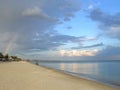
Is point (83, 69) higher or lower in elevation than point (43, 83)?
higher

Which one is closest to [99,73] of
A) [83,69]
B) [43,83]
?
[83,69]

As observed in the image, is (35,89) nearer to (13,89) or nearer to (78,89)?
(13,89)

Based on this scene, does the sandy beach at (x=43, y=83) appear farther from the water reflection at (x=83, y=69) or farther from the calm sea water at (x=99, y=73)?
the water reflection at (x=83, y=69)

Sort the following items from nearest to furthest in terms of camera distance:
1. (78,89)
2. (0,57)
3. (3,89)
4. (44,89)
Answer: (3,89)
(44,89)
(78,89)
(0,57)

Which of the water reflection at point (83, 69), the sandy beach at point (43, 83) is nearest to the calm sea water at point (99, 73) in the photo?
the water reflection at point (83, 69)

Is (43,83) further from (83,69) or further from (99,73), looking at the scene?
(83,69)

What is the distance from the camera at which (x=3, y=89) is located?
13867 millimetres

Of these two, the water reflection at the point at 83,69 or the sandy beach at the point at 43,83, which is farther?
the water reflection at the point at 83,69

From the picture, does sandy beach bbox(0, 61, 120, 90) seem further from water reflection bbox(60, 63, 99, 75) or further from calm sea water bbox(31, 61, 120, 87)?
water reflection bbox(60, 63, 99, 75)

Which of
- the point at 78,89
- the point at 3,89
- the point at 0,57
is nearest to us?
the point at 3,89

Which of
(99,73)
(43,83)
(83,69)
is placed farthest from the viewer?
(83,69)

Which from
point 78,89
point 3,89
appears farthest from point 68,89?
point 3,89

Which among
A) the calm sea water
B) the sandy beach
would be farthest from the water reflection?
the sandy beach

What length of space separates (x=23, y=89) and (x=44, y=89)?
1.54 m
